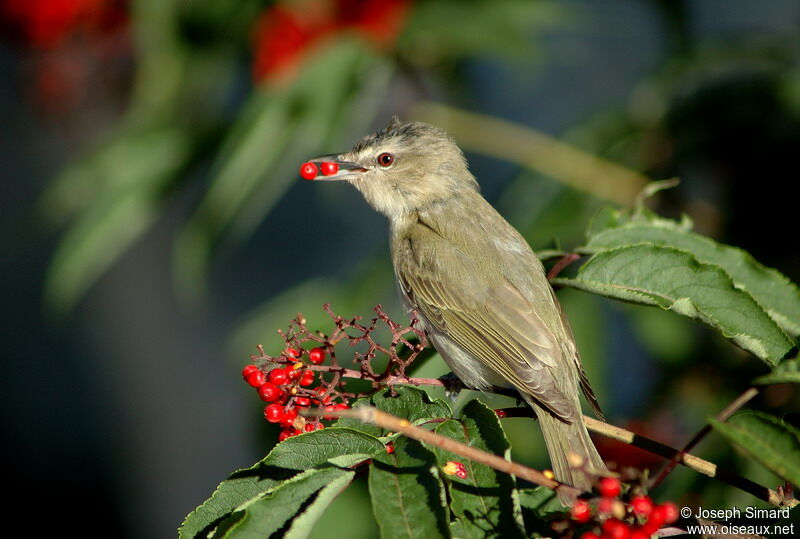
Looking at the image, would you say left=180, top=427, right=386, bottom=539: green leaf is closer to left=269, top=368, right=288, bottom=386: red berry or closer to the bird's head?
left=269, top=368, right=288, bottom=386: red berry

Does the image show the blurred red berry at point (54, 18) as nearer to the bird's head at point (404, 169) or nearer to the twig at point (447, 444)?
the bird's head at point (404, 169)

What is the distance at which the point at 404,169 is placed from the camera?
3.21 meters

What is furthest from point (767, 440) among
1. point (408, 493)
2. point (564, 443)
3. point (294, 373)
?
point (564, 443)

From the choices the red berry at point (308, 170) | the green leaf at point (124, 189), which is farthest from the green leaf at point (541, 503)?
the green leaf at point (124, 189)

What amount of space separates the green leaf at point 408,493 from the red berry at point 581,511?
216 mm

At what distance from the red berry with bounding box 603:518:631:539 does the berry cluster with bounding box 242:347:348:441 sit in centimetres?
60

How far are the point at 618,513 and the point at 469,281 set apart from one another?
1480 millimetres

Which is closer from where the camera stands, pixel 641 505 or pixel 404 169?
pixel 641 505

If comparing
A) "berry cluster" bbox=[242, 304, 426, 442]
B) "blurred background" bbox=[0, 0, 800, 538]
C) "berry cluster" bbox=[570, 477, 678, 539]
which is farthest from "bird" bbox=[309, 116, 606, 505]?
"berry cluster" bbox=[570, 477, 678, 539]

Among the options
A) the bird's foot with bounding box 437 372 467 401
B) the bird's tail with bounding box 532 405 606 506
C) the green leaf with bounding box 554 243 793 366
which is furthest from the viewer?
the bird's foot with bounding box 437 372 467 401

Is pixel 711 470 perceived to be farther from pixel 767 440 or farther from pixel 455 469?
pixel 455 469

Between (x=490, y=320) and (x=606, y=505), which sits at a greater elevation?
(x=490, y=320)

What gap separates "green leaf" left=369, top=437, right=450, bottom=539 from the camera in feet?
4.23

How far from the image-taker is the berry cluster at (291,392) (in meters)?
1.69
